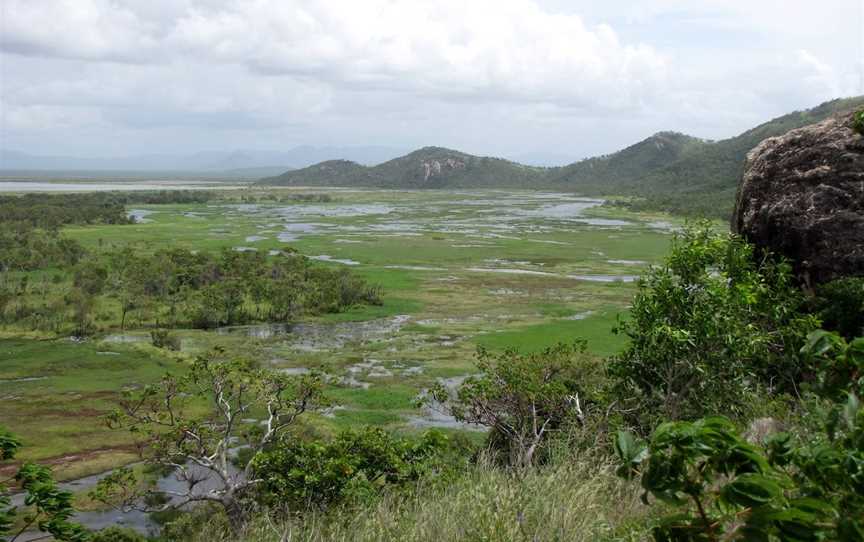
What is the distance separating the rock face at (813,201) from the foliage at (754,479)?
11982 mm

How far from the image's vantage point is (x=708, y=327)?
10258 mm

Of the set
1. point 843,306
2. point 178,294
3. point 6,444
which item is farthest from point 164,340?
point 843,306

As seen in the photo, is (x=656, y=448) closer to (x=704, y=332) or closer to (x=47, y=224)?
(x=704, y=332)

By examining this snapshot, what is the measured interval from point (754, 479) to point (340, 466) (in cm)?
1290

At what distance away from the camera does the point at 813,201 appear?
42.9ft

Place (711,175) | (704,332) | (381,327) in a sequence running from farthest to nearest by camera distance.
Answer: (711,175)
(381,327)
(704,332)

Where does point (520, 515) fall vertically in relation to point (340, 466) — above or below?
above

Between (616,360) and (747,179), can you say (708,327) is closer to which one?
(616,360)

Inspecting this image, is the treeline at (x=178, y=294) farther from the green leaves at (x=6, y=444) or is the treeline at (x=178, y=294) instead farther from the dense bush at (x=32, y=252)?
the green leaves at (x=6, y=444)

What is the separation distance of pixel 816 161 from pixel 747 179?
5.39 ft

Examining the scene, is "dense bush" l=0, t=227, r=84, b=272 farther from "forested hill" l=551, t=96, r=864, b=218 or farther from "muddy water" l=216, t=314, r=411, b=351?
"forested hill" l=551, t=96, r=864, b=218

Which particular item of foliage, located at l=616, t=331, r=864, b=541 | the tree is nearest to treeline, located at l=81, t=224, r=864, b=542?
foliage, located at l=616, t=331, r=864, b=541

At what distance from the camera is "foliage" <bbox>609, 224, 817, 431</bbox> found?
1041cm

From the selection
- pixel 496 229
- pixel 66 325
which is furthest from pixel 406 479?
pixel 496 229
